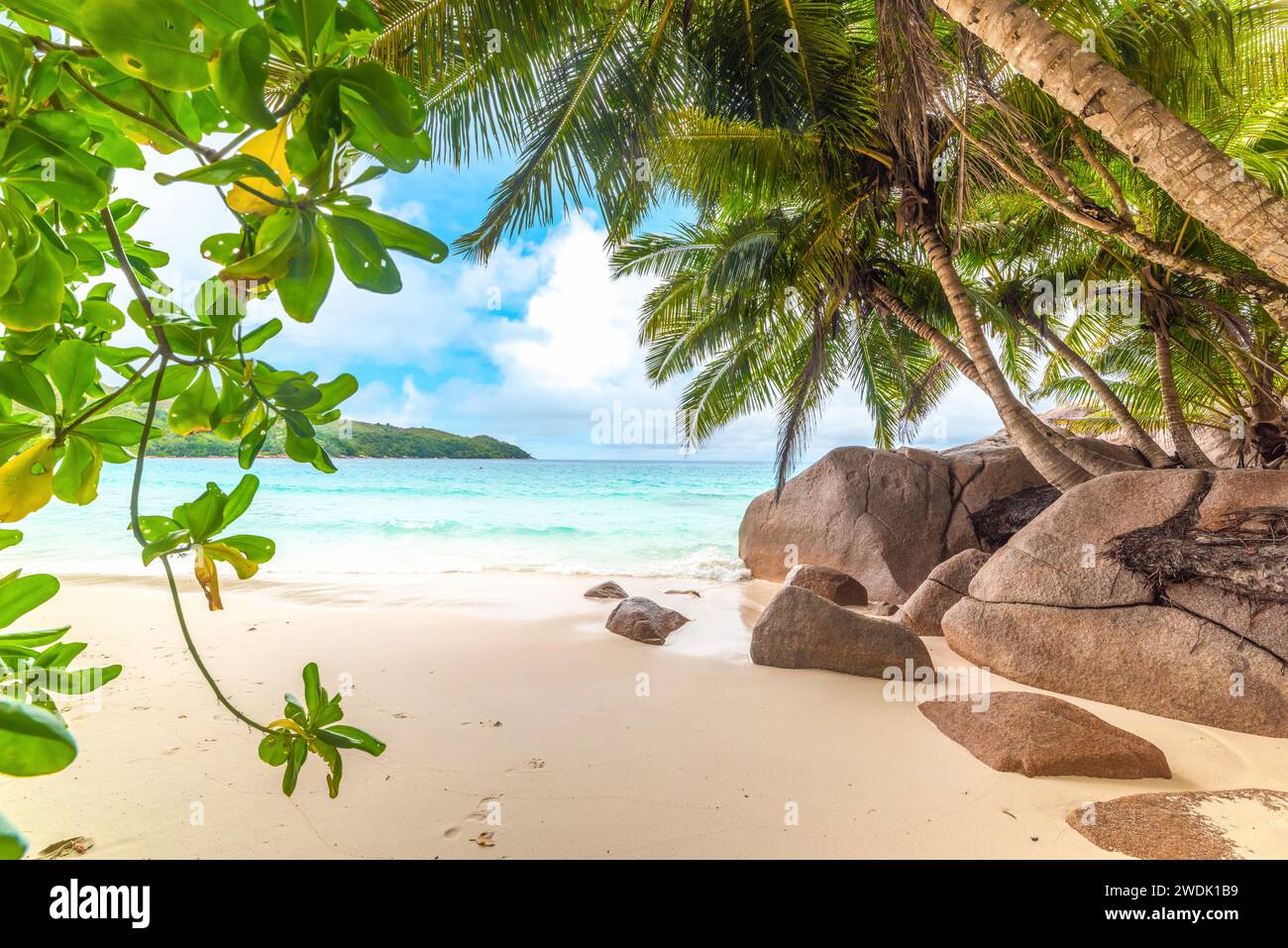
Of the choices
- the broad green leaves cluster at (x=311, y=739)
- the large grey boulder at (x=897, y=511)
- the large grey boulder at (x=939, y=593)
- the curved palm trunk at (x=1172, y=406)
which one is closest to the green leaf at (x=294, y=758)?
the broad green leaves cluster at (x=311, y=739)

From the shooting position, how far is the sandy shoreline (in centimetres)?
179

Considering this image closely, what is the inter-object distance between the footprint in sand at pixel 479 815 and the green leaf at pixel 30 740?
1.73 m

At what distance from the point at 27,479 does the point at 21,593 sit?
0.11 metres

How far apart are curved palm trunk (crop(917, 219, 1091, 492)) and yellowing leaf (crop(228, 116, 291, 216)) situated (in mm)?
6018

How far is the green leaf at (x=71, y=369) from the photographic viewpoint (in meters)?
0.57

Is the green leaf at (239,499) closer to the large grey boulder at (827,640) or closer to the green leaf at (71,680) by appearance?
the green leaf at (71,680)

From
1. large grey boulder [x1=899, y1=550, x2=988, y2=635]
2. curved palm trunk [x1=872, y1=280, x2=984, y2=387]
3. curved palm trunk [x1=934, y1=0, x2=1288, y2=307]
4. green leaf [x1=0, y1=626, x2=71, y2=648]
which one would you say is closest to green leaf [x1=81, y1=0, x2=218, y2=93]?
green leaf [x1=0, y1=626, x2=71, y2=648]

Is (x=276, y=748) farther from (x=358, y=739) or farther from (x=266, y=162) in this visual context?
(x=266, y=162)

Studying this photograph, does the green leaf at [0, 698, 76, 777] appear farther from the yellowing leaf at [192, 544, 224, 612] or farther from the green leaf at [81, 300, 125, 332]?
the green leaf at [81, 300, 125, 332]

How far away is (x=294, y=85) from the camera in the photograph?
46 centimetres

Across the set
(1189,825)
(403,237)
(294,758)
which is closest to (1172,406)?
(1189,825)

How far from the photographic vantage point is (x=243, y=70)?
1.27 feet

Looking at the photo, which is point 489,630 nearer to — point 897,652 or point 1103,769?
point 897,652
